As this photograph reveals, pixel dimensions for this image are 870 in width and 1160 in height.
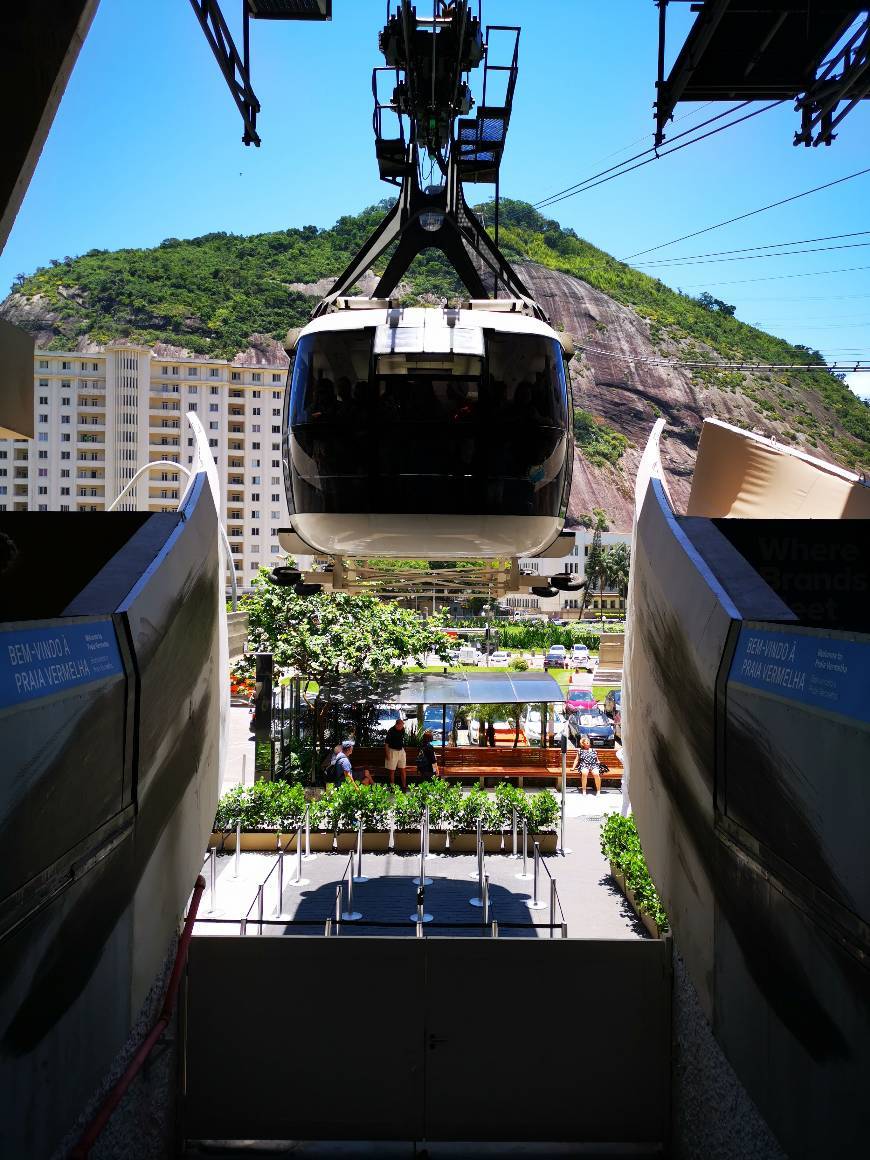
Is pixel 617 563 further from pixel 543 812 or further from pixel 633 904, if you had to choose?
pixel 633 904

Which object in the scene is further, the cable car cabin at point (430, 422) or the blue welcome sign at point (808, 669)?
the cable car cabin at point (430, 422)

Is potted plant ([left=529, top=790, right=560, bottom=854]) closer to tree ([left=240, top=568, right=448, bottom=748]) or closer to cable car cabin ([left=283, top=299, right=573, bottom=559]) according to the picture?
tree ([left=240, top=568, right=448, bottom=748])

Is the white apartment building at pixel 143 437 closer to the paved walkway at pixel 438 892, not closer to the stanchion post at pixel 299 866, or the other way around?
the stanchion post at pixel 299 866

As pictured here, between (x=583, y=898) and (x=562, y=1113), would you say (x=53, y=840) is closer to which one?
(x=562, y=1113)

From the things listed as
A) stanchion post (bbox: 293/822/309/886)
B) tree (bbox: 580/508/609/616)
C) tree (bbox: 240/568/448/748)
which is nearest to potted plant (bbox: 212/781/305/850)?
stanchion post (bbox: 293/822/309/886)

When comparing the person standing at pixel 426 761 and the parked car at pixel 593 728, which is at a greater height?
the person standing at pixel 426 761

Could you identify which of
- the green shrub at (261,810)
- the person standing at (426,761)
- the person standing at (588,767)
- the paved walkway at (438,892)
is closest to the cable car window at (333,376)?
the paved walkway at (438,892)

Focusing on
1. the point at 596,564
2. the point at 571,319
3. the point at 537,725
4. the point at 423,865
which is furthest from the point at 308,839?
the point at 571,319
